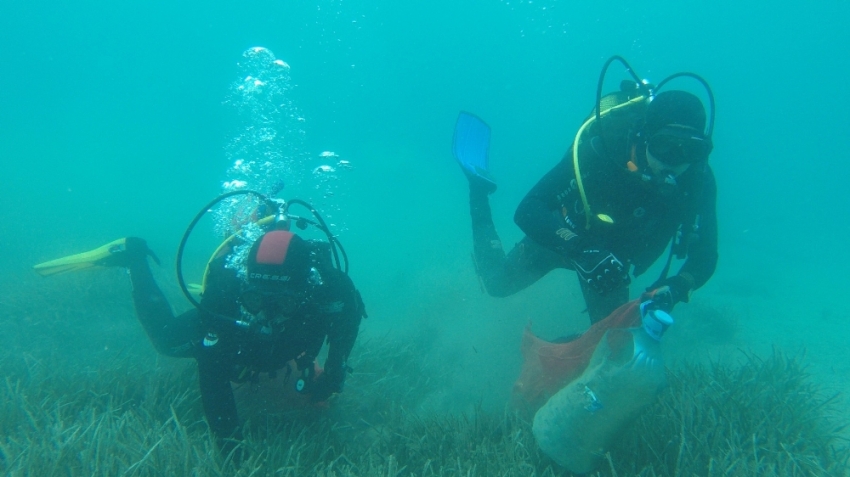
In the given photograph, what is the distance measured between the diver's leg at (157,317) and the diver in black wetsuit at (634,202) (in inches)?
143

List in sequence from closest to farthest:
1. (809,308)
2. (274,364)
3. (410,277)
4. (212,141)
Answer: (274,364) → (809,308) → (410,277) → (212,141)

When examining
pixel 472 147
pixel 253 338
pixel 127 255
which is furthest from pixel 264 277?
pixel 472 147

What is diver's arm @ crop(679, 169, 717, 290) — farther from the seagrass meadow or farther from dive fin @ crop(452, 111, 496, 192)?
dive fin @ crop(452, 111, 496, 192)

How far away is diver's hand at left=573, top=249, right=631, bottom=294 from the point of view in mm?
3061

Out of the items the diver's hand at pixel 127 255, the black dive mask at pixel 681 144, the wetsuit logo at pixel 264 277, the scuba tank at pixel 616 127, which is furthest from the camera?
the diver's hand at pixel 127 255

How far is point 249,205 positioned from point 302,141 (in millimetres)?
68151

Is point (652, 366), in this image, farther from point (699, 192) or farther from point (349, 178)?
point (349, 178)

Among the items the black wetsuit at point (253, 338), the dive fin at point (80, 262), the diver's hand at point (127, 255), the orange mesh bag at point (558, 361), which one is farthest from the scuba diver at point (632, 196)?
the dive fin at point (80, 262)

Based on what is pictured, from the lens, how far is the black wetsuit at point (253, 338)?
119 inches

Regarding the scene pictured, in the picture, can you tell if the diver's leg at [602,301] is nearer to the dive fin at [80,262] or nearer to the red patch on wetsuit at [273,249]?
the red patch on wetsuit at [273,249]

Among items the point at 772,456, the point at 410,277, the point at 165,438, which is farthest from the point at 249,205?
the point at 410,277

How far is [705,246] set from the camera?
Result: 3.94 m

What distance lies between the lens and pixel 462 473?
8.93ft

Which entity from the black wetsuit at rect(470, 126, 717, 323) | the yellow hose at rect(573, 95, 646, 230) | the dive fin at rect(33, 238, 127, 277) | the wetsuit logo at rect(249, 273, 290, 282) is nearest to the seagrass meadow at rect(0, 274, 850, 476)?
the wetsuit logo at rect(249, 273, 290, 282)
